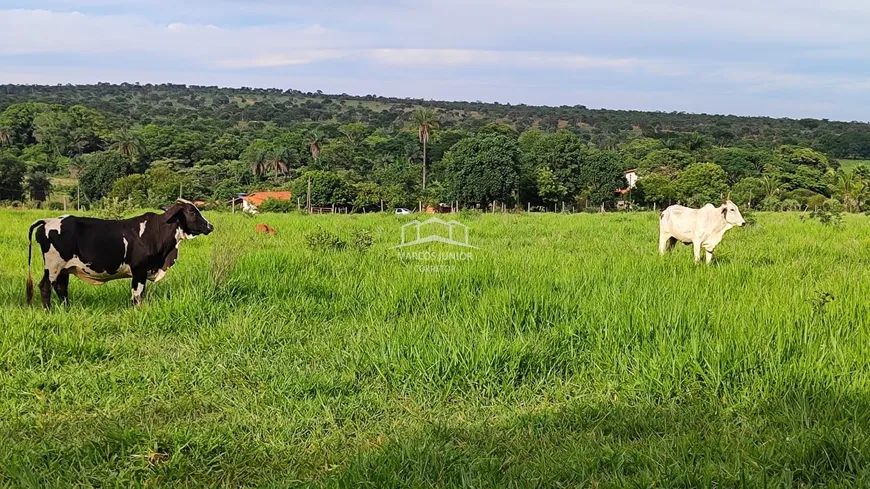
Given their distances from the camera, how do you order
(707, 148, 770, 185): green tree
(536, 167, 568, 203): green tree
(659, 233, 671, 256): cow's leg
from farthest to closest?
(707, 148, 770, 185): green tree, (536, 167, 568, 203): green tree, (659, 233, 671, 256): cow's leg

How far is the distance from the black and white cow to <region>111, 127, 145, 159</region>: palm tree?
210 feet

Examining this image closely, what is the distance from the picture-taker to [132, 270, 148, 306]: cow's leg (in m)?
5.99

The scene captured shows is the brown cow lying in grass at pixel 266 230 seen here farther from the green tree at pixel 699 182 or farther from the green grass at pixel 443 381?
the green tree at pixel 699 182

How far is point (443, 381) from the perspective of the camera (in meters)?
4.13

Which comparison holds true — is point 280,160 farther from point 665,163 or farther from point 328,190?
point 665,163

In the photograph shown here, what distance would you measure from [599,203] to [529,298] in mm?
47104

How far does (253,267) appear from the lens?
281 inches

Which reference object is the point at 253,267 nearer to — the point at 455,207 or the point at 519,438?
the point at 519,438

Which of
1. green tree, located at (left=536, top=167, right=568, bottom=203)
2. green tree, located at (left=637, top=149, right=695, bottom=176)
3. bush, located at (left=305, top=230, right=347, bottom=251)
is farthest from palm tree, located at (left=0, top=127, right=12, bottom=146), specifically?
bush, located at (left=305, top=230, right=347, bottom=251)

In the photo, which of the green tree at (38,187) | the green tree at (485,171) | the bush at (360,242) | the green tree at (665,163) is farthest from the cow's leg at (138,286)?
the green tree at (665,163)

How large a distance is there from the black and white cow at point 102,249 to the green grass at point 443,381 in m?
0.31

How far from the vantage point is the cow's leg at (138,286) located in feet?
19.6

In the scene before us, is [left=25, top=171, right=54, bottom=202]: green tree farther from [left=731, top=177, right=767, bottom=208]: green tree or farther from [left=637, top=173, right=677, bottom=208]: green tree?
[left=731, top=177, right=767, bottom=208]: green tree

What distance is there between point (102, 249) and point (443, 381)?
3719 millimetres
